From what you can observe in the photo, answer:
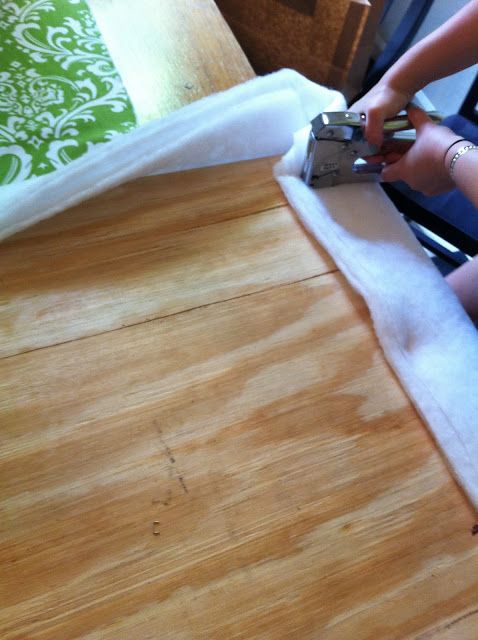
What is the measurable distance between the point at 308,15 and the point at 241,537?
1065 millimetres

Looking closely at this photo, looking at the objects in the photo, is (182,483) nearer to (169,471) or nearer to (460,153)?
(169,471)

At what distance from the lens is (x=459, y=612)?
397mm

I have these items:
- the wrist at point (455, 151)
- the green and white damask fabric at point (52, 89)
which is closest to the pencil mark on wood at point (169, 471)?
the green and white damask fabric at point (52, 89)

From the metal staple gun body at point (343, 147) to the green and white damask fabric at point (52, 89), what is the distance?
0.23 metres

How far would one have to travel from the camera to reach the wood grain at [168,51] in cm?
69

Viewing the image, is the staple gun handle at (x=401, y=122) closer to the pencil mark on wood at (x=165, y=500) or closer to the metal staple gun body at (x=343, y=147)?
the metal staple gun body at (x=343, y=147)

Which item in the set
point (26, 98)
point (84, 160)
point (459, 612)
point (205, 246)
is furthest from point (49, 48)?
point (459, 612)

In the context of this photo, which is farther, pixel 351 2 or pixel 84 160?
pixel 351 2

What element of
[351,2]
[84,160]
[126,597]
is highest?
[351,2]

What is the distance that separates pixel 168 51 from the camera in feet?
2.43

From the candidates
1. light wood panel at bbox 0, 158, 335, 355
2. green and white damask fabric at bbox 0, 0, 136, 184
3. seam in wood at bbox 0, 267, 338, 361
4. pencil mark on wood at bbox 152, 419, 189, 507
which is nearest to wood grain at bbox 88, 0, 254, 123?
green and white damask fabric at bbox 0, 0, 136, 184

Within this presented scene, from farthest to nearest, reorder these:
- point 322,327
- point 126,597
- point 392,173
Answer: point 392,173 < point 322,327 < point 126,597

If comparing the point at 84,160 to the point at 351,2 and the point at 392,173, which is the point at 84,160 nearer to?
Result: the point at 392,173

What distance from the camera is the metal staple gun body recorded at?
1.85ft
